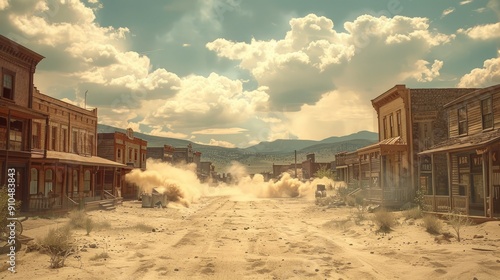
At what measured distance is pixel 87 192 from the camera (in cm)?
3606

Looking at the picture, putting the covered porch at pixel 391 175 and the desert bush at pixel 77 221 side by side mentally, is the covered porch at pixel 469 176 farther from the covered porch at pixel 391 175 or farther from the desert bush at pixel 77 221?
the desert bush at pixel 77 221

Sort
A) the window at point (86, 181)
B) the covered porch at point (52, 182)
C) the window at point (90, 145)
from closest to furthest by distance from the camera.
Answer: the covered porch at point (52, 182)
the window at point (86, 181)
the window at point (90, 145)

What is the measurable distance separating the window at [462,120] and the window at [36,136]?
28711 millimetres

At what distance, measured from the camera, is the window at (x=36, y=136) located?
30331mm

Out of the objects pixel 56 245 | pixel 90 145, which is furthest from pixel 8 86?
pixel 56 245

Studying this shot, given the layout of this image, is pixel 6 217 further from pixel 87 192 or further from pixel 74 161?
pixel 87 192

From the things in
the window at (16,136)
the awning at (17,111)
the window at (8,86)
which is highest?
the window at (8,86)

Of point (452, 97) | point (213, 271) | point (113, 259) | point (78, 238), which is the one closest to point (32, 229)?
point (78, 238)

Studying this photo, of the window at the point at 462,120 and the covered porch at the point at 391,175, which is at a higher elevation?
the window at the point at 462,120

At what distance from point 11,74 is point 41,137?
611 centimetres

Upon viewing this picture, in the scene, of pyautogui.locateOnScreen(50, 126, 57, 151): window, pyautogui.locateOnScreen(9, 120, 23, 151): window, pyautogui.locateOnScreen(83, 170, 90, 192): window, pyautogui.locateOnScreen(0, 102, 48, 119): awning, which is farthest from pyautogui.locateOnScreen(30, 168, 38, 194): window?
pyautogui.locateOnScreen(83, 170, 90, 192): window

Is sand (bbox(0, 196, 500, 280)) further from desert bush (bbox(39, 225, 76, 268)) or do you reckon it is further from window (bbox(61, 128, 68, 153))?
window (bbox(61, 128, 68, 153))

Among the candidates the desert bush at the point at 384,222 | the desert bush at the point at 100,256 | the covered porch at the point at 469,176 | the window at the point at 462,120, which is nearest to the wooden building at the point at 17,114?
the desert bush at the point at 100,256

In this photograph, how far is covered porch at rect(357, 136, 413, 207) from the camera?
2806 centimetres
